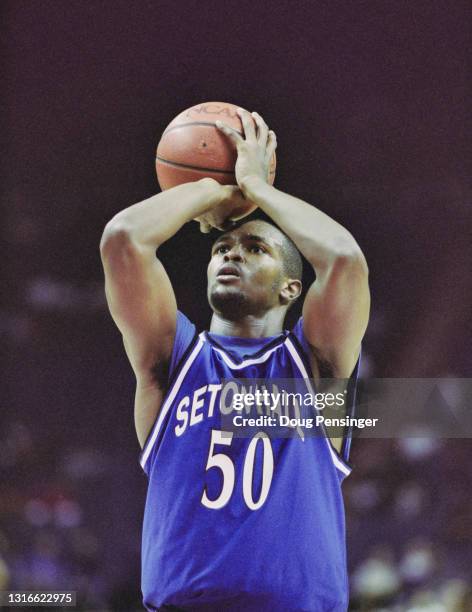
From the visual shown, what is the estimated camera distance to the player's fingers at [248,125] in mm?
2287

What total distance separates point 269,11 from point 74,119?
83 centimetres

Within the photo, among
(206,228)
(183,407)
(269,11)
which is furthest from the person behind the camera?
(269,11)

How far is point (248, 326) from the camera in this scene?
239cm

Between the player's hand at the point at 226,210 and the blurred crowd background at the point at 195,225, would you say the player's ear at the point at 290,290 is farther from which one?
the blurred crowd background at the point at 195,225

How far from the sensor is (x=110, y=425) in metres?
3.30

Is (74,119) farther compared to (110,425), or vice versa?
(110,425)

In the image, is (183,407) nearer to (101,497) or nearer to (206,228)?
(206,228)

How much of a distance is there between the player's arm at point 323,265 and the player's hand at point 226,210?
0.05 meters

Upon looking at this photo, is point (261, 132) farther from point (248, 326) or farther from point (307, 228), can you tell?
point (248, 326)

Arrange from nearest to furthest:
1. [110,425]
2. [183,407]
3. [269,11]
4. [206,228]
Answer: [183,407] < [206,228] < [269,11] < [110,425]

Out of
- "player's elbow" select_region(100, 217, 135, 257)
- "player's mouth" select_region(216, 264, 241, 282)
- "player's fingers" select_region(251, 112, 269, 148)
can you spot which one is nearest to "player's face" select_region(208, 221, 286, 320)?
"player's mouth" select_region(216, 264, 241, 282)

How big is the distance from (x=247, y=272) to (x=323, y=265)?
29 cm

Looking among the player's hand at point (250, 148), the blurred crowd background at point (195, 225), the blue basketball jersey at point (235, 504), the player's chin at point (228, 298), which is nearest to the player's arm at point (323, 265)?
the player's hand at point (250, 148)

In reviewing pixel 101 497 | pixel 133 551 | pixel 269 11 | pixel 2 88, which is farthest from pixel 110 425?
pixel 269 11
